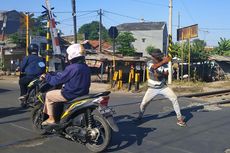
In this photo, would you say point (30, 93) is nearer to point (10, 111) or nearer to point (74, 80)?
point (10, 111)

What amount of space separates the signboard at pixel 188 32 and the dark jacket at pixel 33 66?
18.7 meters

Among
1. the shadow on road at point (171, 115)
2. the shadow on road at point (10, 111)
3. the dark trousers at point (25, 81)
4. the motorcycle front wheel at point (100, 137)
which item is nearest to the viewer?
the motorcycle front wheel at point (100, 137)

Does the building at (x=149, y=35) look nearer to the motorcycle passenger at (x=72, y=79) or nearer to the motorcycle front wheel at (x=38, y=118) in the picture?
the motorcycle front wheel at (x=38, y=118)

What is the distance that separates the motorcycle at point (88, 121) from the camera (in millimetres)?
6035

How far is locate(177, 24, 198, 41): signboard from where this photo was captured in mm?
26953

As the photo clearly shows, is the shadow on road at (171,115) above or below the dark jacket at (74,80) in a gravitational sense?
below

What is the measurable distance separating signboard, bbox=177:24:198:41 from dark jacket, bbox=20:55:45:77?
1874 centimetres

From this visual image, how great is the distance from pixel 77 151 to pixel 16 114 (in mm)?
4000

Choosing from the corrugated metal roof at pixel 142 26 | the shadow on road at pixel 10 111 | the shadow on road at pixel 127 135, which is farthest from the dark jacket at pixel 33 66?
the corrugated metal roof at pixel 142 26

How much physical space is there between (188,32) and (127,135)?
2079cm

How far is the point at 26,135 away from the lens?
7.22m

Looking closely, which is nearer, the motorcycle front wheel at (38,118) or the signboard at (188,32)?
the motorcycle front wheel at (38,118)

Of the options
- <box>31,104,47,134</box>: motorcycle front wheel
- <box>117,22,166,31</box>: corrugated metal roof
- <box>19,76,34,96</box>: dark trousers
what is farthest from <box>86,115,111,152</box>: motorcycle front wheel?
<box>117,22,166,31</box>: corrugated metal roof

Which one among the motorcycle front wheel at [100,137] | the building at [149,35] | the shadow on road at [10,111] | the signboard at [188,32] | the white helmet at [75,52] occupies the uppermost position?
the building at [149,35]
